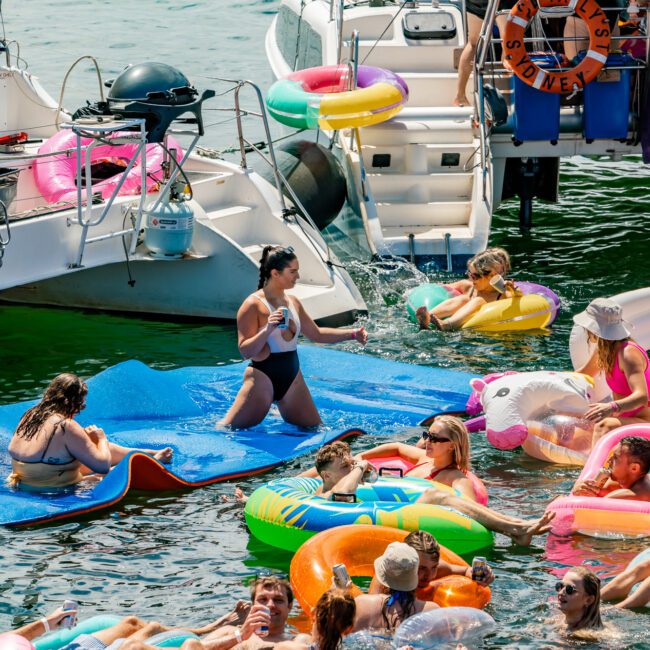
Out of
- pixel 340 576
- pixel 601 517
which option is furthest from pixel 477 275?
A: pixel 340 576

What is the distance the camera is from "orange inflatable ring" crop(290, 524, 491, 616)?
19.5 feet

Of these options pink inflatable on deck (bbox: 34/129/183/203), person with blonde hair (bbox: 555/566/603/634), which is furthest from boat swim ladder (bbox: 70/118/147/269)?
person with blonde hair (bbox: 555/566/603/634)

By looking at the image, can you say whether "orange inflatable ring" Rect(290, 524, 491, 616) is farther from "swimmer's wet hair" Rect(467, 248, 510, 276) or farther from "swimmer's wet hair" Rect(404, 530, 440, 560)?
"swimmer's wet hair" Rect(467, 248, 510, 276)

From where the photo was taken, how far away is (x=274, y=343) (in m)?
8.27

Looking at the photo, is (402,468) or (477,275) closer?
(402,468)

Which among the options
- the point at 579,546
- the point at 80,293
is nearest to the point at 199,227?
the point at 80,293

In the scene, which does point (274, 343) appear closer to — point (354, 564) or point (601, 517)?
point (354, 564)

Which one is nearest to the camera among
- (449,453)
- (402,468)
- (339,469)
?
(339,469)

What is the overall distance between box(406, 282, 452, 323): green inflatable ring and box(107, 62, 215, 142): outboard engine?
2384mm

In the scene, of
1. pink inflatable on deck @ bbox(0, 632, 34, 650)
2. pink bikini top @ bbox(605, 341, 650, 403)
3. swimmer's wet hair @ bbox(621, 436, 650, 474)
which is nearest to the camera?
pink inflatable on deck @ bbox(0, 632, 34, 650)

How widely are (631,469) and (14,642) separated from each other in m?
3.69

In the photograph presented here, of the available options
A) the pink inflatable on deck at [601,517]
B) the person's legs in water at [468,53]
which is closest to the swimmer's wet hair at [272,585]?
the pink inflatable on deck at [601,517]

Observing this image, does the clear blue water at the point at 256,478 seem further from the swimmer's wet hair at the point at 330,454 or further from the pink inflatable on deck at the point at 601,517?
the swimmer's wet hair at the point at 330,454

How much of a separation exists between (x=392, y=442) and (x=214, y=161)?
5188 millimetres
